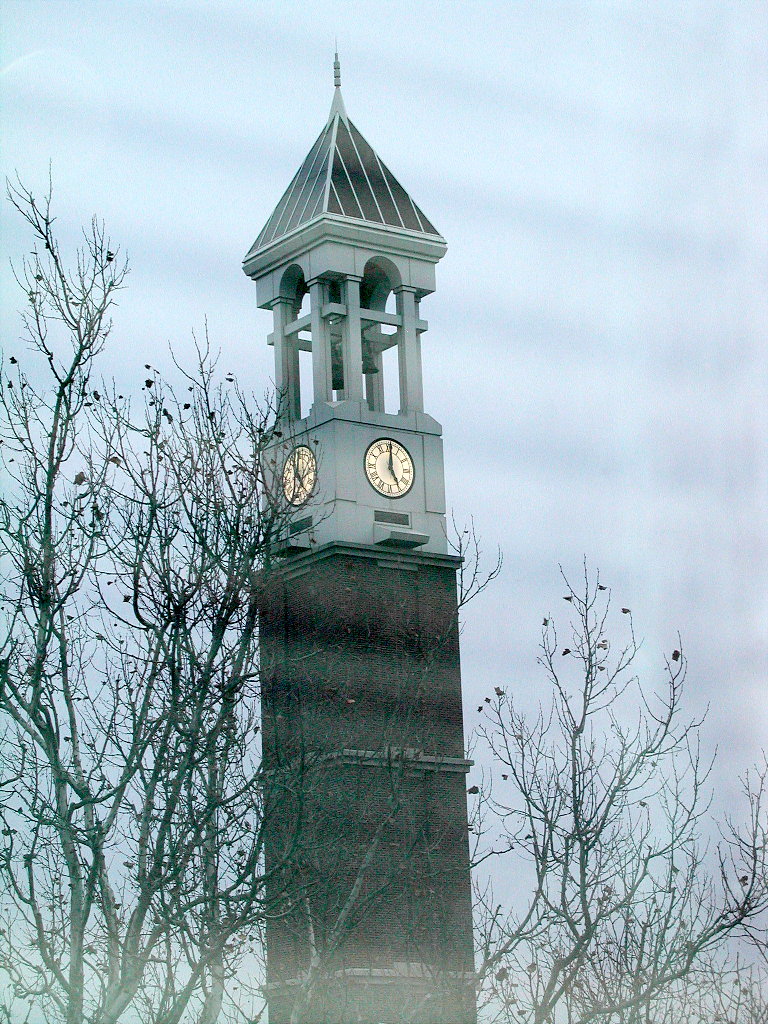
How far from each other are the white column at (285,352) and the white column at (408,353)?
1.24 meters

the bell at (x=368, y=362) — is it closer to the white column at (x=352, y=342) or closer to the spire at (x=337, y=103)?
the white column at (x=352, y=342)

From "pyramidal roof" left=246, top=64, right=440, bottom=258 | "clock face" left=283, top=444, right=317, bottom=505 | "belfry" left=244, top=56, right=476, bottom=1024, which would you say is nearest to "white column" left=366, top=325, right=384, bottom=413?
"belfry" left=244, top=56, right=476, bottom=1024

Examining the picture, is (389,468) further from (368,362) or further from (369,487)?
(368,362)

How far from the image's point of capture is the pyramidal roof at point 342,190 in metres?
21.2

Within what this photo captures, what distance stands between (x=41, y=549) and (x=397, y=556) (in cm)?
1305

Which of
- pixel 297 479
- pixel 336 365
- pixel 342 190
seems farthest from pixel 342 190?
pixel 297 479

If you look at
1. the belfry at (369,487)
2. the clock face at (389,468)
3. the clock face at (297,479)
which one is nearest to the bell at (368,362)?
the belfry at (369,487)

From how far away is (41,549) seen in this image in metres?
7.42

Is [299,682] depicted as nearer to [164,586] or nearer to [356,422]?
[356,422]

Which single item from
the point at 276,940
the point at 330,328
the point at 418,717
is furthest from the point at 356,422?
the point at 276,940

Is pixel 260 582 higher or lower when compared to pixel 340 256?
lower

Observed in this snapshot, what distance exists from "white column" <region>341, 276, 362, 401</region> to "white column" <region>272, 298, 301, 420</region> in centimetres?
59

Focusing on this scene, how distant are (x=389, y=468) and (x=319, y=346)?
1591 mm

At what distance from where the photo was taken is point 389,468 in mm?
21047
